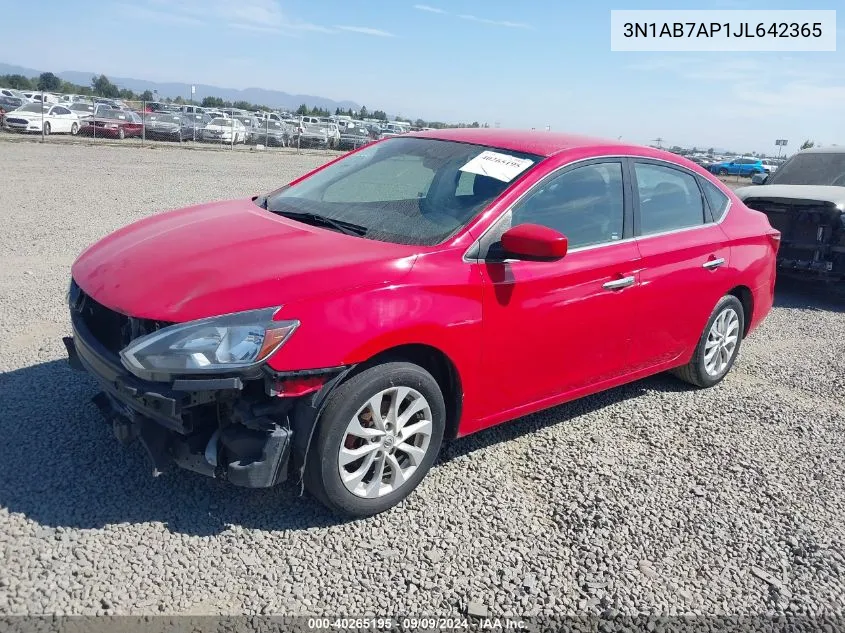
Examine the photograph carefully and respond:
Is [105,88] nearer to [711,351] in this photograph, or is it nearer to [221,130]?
[221,130]

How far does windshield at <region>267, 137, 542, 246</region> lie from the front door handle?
818 mm

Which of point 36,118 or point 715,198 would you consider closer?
point 715,198

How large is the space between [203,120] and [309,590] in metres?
30.6

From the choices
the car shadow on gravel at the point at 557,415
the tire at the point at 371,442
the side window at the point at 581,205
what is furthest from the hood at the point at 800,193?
the tire at the point at 371,442

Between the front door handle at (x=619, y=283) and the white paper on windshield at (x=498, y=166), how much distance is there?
2.70 ft

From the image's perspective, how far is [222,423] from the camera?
117 inches

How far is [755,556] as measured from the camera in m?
3.31

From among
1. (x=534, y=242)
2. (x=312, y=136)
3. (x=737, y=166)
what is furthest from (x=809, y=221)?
(x=737, y=166)

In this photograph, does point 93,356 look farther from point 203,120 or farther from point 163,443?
point 203,120

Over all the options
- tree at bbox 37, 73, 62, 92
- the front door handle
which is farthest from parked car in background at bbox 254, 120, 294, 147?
tree at bbox 37, 73, 62, 92

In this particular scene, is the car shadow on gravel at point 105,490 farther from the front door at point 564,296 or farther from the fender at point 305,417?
the front door at point 564,296

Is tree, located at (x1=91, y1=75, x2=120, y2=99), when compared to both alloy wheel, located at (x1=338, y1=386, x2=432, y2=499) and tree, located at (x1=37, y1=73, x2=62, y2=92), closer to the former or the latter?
tree, located at (x1=37, y1=73, x2=62, y2=92)

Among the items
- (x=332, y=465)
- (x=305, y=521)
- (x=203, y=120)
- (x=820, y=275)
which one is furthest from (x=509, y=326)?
(x=203, y=120)

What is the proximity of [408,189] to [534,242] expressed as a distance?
3.31 ft
